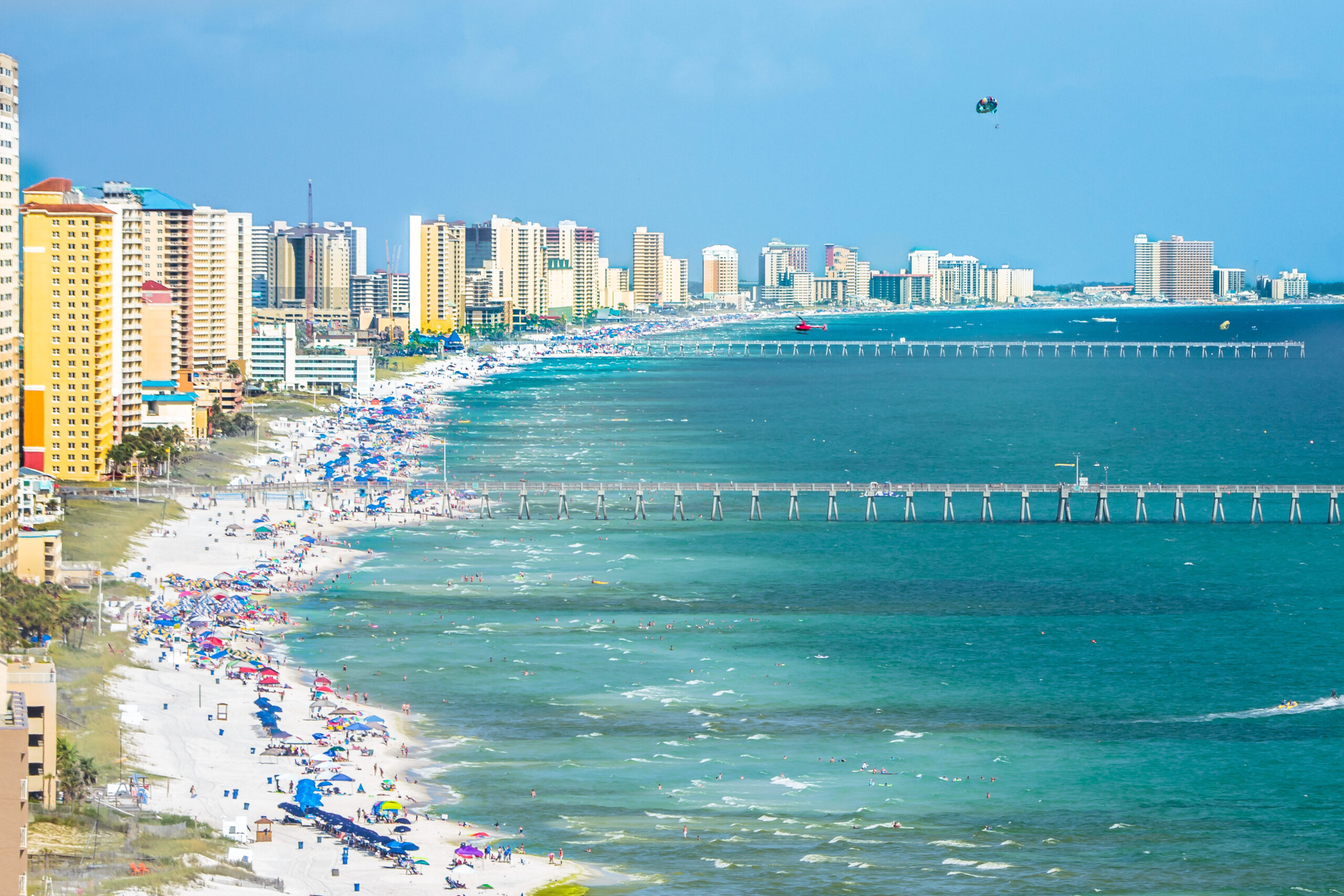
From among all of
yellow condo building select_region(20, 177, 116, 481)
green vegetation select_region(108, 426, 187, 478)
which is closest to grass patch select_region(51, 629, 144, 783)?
yellow condo building select_region(20, 177, 116, 481)

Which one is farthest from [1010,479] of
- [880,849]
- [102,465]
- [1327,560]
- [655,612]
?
[880,849]

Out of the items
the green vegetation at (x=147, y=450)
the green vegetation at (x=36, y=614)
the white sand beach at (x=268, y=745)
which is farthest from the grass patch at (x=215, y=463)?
the green vegetation at (x=36, y=614)

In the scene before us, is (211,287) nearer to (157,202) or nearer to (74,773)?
(157,202)

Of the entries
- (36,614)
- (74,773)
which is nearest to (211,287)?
(36,614)

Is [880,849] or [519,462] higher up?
[519,462]

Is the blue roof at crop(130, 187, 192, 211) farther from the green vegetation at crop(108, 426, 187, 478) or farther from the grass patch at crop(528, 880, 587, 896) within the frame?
the grass patch at crop(528, 880, 587, 896)

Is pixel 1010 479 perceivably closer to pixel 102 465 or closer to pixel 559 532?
pixel 559 532
